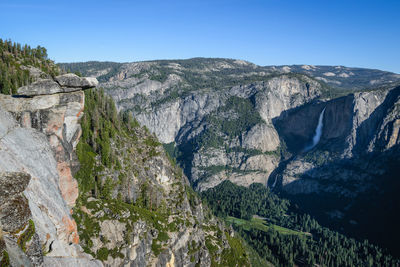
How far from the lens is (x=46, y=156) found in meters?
48.8

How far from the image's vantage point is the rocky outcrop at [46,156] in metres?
38.0

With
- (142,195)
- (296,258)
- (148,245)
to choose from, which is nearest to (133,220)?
(148,245)

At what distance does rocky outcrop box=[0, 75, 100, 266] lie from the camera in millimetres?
37969

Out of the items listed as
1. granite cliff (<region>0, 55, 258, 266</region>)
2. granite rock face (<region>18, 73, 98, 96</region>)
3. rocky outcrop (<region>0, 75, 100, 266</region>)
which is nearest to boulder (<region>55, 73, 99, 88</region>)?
granite rock face (<region>18, 73, 98, 96</region>)

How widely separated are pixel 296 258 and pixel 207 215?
6994 centimetres

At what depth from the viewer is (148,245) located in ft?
297

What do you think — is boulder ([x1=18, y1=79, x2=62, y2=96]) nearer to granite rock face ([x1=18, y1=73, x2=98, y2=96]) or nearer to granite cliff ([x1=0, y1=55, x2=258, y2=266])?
granite rock face ([x1=18, y1=73, x2=98, y2=96])

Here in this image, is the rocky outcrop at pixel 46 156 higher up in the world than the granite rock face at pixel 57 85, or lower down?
lower down

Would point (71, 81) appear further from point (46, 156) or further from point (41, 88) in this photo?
point (46, 156)

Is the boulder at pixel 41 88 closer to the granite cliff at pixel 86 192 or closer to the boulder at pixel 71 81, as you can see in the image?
the granite cliff at pixel 86 192

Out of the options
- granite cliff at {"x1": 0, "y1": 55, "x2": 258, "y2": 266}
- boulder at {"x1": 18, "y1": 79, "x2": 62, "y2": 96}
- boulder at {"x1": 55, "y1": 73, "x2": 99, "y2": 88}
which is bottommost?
granite cliff at {"x1": 0, "y1": 55, "x2": 258, "y2": 266}

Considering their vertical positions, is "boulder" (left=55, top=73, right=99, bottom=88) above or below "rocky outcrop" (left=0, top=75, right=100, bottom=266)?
above

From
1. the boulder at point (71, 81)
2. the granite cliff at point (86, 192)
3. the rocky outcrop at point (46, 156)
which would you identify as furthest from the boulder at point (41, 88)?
the boulder at point (71, 81)

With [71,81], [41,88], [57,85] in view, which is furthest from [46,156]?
[71,81]
